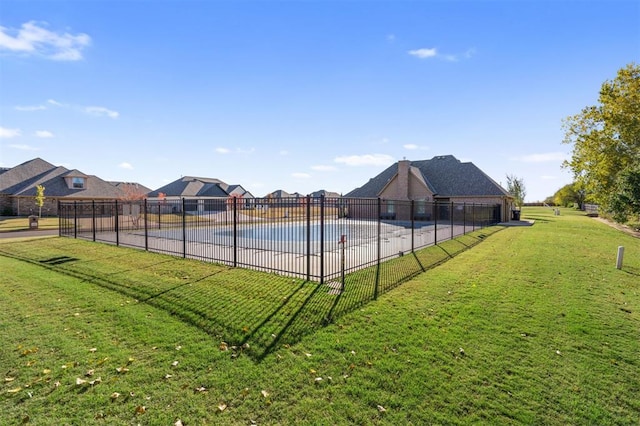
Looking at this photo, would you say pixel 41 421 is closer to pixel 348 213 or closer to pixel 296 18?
pixel 348 213

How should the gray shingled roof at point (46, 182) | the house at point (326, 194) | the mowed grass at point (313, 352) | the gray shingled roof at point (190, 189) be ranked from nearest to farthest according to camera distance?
the mowed grass at point (313, 352) < the house at point (326, 194) < the gray shingled roof at point (46, 182) < the gray shingled roof at point (190, 189)

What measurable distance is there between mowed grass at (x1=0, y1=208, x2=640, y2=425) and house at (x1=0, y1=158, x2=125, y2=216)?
36034 millimetres

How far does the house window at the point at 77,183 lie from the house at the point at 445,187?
3671cm

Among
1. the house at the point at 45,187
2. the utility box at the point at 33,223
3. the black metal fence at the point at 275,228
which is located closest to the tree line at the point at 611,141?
the black metal fence at the point at 275,228

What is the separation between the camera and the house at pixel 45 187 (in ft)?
113

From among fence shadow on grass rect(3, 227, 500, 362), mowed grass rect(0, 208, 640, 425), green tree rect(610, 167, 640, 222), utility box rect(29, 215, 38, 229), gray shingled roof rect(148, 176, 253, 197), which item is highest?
gray shingled roof rect(148, 176, 253, 197)

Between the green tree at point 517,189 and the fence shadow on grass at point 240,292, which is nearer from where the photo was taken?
the fence shadow on grass at point 240,292

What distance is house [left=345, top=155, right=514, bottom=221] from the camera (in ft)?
107

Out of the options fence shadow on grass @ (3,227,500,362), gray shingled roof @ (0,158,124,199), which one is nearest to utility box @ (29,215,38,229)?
fence shadow on grass @ (3,227,500,362)

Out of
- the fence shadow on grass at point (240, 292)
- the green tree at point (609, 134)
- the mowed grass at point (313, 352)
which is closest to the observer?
the mowed grass at point (313, 352)

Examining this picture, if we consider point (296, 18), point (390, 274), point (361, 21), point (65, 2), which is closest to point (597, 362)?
point (390, 274)

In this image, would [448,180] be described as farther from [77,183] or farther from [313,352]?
[77,183]

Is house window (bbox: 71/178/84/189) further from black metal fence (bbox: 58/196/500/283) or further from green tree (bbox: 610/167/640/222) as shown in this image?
green tree (bbox: 610/167/640/222)

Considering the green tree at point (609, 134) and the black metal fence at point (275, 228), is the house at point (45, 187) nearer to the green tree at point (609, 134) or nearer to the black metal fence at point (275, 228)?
the black metal fence at point (275, 228)
